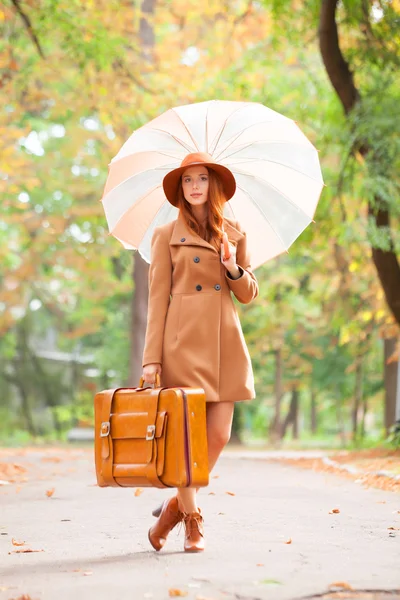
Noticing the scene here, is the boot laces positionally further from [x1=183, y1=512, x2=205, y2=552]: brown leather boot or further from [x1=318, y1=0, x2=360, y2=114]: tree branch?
[x1=318, y1=0, x2=360, y2=114]: tree branch

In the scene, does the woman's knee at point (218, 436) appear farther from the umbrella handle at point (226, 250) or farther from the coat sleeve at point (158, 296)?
the umbrella handle at point (226, 250)

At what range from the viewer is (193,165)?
5.39 metres

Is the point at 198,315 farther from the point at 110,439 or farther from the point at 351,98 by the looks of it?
the point at 351,98

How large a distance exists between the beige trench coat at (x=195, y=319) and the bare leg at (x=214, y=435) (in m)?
0.08

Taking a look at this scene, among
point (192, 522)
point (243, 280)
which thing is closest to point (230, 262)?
point (243, 280)

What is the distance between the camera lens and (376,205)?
12.4m

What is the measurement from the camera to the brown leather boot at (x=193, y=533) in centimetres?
521

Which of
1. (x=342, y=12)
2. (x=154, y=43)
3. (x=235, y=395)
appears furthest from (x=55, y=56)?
(x=235, y=395)

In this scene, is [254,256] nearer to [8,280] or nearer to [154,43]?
[154,43]

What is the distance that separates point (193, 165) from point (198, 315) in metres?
0.84

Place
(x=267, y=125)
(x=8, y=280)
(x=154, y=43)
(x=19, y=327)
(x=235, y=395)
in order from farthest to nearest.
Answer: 1. (x=19, y=327)
2. (x=8, y=280)
3. (x=154, y=43)
4. (x=267, y=125)
5. (x=235, y=395)

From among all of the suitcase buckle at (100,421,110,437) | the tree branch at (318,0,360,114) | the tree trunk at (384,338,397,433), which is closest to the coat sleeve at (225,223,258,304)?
the suitcase buckle at (100,421,110,437)

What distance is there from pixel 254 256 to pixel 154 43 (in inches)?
676

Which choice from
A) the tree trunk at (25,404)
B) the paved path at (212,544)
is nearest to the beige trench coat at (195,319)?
the paved path at (212,544)
